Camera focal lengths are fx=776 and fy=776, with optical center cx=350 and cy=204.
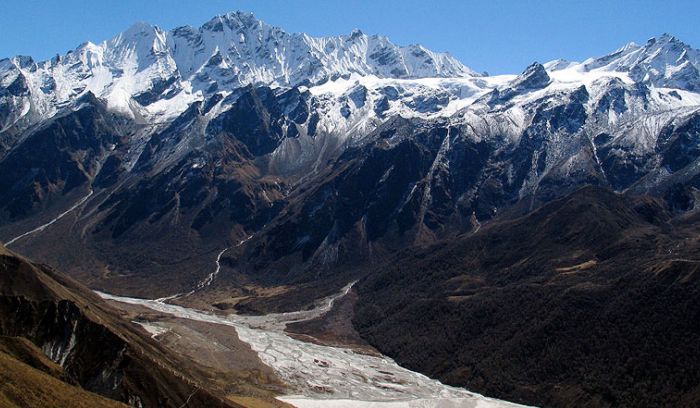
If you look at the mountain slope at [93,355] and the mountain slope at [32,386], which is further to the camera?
the mountain slope at [93,355]

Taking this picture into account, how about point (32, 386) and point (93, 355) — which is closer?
point (32, 386)

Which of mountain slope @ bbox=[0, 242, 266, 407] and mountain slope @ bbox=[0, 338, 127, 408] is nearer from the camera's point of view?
mountain slope @ bbox=[0, 338, 127, 408]

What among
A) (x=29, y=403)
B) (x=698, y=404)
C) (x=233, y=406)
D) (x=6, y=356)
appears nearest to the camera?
(x=29, y=403)

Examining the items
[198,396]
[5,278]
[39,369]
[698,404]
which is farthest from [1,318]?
[698,404]

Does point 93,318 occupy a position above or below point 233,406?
above

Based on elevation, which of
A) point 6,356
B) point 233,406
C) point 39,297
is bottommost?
point 233,406

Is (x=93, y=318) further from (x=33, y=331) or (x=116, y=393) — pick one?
(x=116, y=393)

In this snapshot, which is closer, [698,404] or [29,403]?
[29,403]

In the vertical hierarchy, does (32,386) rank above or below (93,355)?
below

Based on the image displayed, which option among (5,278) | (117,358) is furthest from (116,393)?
(5,278)

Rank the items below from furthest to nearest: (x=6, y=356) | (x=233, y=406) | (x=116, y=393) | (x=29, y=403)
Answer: (x=233, y=406) < (x=116, y=393) < (x=6, y=356) < (x=29, y=403)

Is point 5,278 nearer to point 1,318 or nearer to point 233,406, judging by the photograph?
point 1,318
